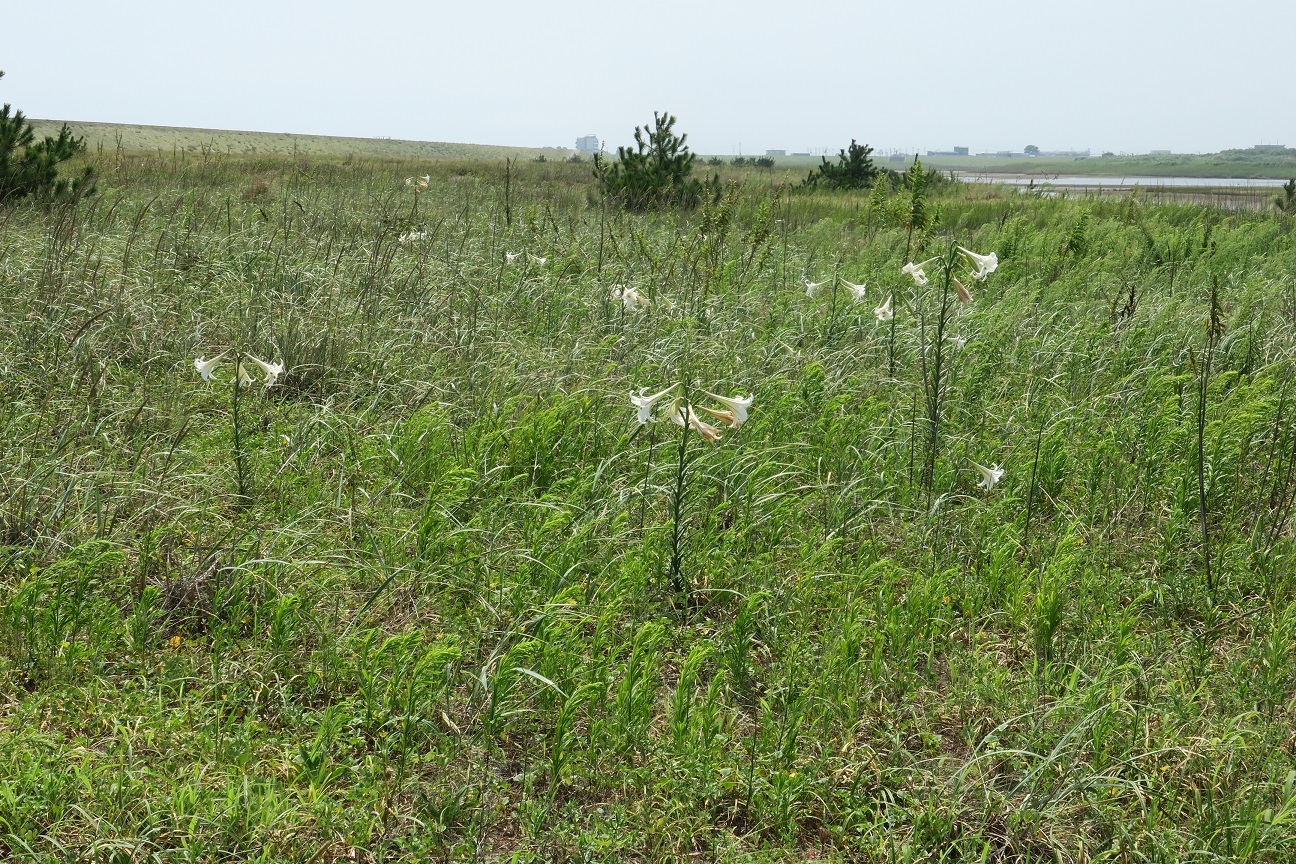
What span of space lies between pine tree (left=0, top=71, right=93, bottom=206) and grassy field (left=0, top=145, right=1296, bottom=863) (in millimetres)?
3061

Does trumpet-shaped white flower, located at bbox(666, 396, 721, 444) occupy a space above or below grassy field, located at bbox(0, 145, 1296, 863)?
above

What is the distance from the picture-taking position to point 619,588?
3.03m

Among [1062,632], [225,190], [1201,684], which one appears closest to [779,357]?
[1062,632]

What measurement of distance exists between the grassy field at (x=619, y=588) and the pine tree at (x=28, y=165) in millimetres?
3061

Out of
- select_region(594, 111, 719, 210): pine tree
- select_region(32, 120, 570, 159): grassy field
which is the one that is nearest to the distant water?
select_region(594, 111, 719, 210): pine tree

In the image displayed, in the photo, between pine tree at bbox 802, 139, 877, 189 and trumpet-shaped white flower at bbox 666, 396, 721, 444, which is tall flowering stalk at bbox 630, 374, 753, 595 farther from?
pine tree at bbox 802, 139, 877, 189

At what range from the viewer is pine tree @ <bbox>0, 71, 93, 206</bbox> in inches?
319

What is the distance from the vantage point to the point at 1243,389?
4.76 meters

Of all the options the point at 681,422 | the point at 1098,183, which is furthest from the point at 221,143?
the point at 681,422

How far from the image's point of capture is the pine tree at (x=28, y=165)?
26.6ft

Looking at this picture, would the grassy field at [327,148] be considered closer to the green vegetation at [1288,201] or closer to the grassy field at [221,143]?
the grassy field at [221,143]

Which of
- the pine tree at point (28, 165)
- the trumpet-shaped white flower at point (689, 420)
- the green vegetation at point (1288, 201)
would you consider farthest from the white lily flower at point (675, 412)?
the green vegetation at point (1288, 201)

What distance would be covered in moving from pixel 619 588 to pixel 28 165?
792 cm

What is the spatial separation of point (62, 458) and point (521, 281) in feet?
11.2
